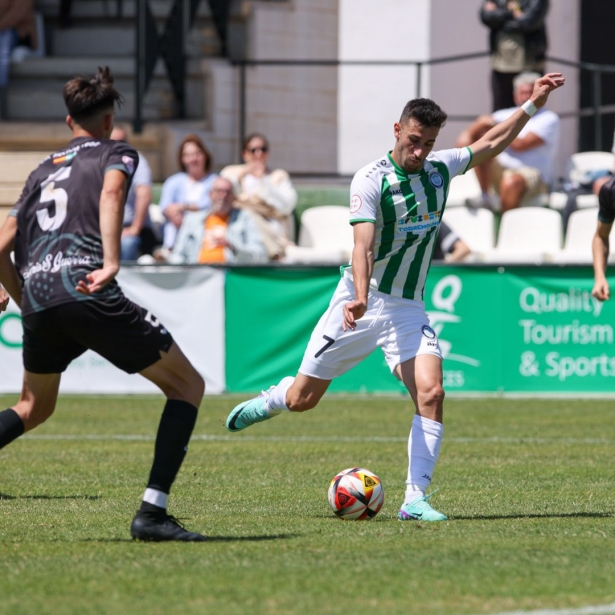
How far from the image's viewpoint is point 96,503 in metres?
7.57

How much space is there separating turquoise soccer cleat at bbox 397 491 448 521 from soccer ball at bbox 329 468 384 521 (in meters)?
0.15

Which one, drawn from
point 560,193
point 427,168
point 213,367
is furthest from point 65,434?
point 560,193

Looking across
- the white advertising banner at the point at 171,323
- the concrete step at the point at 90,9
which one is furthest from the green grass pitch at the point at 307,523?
the concrete step at the point at 90,9

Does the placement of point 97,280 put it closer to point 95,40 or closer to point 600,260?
point 600,260

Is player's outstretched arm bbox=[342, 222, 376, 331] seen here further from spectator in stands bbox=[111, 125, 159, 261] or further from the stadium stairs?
the stadium stairs

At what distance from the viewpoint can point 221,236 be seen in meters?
15.7

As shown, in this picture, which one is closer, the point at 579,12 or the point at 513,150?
the point at 513,150

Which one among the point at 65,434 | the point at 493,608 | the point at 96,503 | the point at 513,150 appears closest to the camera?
the point at 493,608

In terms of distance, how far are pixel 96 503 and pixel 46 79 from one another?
13858 millimetres

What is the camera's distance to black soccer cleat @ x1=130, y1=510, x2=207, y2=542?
5.98 metres

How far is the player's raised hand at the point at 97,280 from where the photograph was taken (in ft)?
18.8

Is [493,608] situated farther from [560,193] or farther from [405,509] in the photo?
[560,193]

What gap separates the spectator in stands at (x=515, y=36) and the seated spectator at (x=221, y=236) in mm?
4143

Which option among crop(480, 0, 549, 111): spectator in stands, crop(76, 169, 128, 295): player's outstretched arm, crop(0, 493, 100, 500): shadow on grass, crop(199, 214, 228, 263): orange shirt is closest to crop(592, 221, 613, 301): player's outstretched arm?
crop(0, 493, 100, 500): shadow on grass
